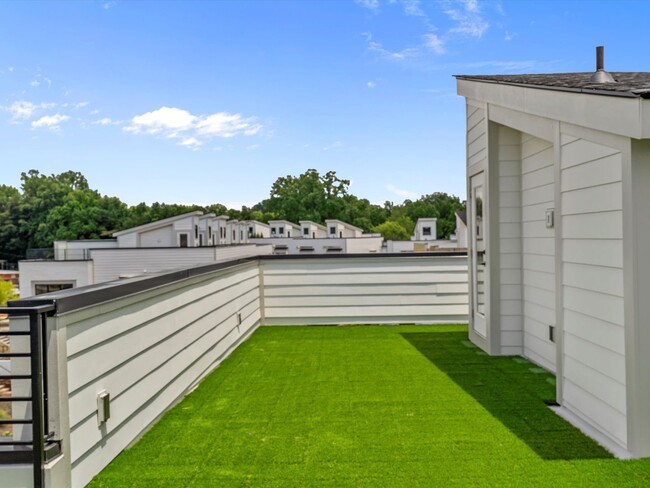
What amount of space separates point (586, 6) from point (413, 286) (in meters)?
9.96

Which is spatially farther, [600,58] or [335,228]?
[335,228]

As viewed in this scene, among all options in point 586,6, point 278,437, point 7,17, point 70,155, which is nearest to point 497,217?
point 278,437

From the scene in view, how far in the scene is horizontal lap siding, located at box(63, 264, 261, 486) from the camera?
8.05ft

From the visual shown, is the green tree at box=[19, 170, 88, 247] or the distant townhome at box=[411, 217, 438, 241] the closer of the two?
the distant townhome at box=[411, 217, 438, 241]

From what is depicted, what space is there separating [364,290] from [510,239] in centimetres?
275

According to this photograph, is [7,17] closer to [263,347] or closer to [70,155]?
[263,347]

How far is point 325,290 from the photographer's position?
7.52 metres

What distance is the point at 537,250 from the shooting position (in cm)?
480

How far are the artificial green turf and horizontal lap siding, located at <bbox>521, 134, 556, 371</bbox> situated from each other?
0.97 ft

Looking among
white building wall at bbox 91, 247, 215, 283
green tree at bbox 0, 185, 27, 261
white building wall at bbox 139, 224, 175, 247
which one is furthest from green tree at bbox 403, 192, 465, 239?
green tree at bbox 0, 185, 27, 261

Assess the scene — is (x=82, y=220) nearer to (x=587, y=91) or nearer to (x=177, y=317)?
(x=177, y=317)

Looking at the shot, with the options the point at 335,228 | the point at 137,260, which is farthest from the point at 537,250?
the point at 335,228

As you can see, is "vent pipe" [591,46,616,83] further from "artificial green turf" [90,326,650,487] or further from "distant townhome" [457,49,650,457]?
"artificial green turf" [90,326,650,487]

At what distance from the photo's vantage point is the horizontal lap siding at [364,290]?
745 cm
